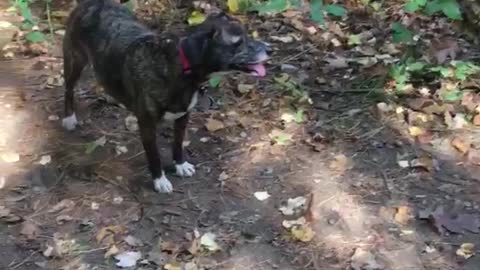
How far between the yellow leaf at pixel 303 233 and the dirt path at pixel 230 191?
13 millimetres

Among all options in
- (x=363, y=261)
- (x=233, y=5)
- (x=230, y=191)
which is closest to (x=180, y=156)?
(x=230, y=191)

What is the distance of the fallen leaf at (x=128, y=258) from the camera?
4086 millimetres

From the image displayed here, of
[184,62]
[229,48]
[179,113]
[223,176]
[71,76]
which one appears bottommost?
[223,176]

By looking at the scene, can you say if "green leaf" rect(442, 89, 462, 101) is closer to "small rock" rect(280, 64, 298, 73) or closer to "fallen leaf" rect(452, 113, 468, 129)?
"fallen leaf" rect(452, 113, 468, 129)

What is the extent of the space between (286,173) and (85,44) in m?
1.39

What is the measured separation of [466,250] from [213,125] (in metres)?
1.82

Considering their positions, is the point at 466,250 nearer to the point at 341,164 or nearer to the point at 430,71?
the point at 341,164

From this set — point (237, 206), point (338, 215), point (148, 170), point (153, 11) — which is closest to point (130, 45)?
point (148, 170)

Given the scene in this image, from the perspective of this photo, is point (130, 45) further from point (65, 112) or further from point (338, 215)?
point (338, 215)

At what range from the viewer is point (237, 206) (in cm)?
456

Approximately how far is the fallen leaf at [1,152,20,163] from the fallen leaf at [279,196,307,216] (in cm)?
162

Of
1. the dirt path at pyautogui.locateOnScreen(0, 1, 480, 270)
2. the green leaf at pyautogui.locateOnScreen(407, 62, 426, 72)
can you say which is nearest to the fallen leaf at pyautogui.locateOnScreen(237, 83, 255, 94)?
the dirt path at pyautogui.locateOnScreen(0, 1, 480, 270)

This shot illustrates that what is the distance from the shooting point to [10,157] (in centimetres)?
493

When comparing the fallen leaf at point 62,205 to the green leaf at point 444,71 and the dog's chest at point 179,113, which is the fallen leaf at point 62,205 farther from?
the green leaf at point 444,71
